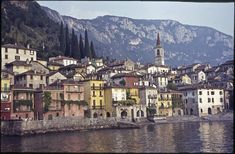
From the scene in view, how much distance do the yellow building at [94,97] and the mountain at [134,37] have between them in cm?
2925

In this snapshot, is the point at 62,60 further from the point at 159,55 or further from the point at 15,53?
the point at 159,55

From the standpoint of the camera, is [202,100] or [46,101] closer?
[46,101]

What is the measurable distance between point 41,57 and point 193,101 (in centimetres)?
2295

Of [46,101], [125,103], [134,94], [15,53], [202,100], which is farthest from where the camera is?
[202,100]

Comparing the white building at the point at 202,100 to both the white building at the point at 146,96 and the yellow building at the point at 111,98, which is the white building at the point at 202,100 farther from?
the yellow building at the point at 111,98

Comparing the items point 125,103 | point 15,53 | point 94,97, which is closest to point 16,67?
point 15,53

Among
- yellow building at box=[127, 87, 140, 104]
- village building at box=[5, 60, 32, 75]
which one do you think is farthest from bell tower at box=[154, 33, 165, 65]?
village building at box=[5, 60, 32, 75]

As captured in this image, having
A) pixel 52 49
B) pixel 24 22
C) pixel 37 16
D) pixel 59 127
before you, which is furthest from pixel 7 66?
pixel 37 16

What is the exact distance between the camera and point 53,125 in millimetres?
32562

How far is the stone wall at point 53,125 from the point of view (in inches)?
1176

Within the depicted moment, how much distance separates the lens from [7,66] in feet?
138

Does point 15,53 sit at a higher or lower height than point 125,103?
higher

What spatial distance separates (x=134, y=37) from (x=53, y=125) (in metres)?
95.1

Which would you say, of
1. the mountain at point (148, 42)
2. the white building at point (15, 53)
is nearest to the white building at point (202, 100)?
the white building at point (15, 53)
